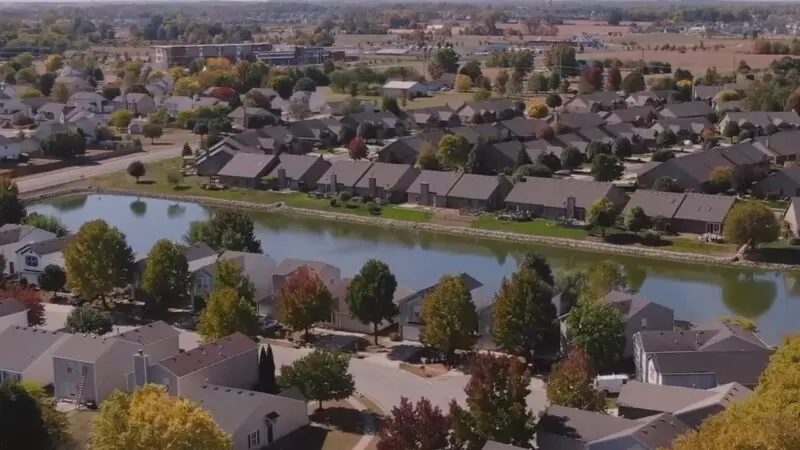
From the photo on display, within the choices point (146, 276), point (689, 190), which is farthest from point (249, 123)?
point (146, 276)

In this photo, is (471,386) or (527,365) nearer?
(471,386)

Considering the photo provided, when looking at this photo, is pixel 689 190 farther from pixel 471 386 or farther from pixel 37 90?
pixel 37 90

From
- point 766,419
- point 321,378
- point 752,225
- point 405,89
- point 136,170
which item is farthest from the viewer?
point 405,89

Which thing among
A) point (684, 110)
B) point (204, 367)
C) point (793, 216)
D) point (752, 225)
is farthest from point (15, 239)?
point (684, 110)

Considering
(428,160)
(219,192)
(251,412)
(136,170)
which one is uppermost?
(428,160)

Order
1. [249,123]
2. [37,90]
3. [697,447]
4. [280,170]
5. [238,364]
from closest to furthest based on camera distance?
1. [697,447]
2. [238,364]
3. [280,170]
4. [249,123]
5. [37,90]

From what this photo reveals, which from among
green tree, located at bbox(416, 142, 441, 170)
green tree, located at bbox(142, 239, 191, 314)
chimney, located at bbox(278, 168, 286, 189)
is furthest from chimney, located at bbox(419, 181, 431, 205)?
green tree, located at bbox(142, 239, 191, 314)

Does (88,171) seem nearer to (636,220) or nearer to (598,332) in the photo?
(636,220)
